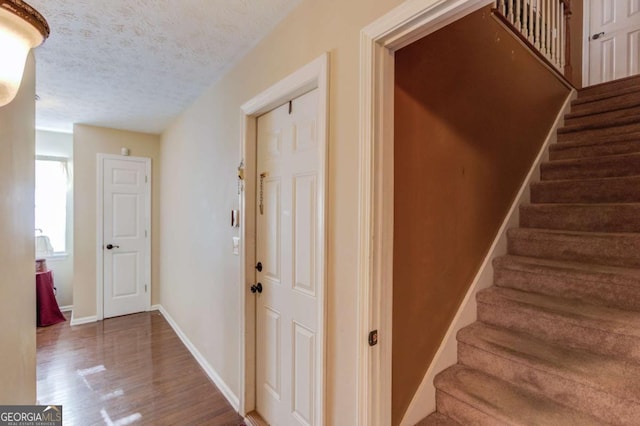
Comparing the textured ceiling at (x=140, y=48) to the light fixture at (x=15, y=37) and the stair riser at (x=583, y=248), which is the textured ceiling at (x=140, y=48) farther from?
the stair riser at (x=583, y=248)

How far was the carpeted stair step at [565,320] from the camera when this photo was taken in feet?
4.43

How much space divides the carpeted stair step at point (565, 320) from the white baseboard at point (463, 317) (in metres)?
0.08

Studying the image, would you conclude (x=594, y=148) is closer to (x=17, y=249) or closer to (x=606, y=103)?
(x=606, y=103)

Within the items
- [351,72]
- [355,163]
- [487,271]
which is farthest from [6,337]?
[487,271]

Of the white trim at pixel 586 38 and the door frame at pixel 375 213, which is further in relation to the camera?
the white trim at pixel 586 38

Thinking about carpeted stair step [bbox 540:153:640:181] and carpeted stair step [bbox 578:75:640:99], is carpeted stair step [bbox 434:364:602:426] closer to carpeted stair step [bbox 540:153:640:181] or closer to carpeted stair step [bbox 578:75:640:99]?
carpeted stair step [bbox 540:153:640:181]

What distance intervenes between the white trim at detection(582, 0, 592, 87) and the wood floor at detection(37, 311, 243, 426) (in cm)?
525

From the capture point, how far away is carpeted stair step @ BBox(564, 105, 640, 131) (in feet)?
8.01

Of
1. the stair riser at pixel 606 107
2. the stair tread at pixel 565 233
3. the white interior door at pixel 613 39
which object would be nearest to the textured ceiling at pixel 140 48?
the stair tread at pixel 565 233

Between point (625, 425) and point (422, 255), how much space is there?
100 centimetres

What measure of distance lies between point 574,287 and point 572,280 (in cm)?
4

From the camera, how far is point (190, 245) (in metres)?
3.14

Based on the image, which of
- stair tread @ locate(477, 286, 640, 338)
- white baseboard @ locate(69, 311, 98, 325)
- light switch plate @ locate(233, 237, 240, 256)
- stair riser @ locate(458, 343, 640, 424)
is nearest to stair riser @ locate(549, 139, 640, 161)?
stair tread @ locate(477, 286, 640, 338)

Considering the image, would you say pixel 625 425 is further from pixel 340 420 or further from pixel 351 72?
pixel 351 72
